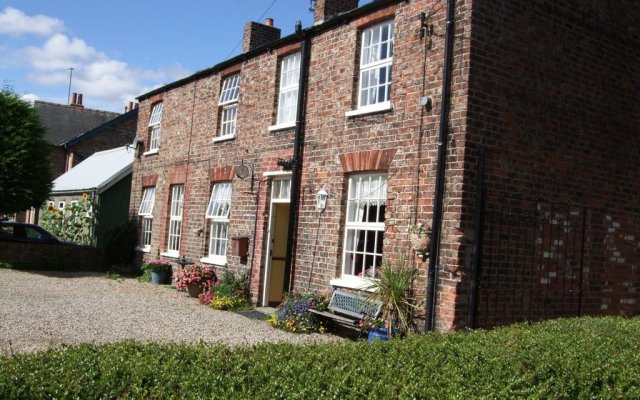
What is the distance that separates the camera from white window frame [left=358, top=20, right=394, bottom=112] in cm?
1091

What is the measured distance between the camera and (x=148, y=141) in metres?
19.9

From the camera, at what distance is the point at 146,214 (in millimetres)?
19406

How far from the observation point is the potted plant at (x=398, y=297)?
30.9 feet

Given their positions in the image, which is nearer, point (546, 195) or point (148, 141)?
point (546, 195)

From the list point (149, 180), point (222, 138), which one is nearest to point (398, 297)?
point (222, 138)

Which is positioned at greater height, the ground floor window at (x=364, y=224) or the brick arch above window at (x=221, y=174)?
the brick arch above window at (x=221, y=174)

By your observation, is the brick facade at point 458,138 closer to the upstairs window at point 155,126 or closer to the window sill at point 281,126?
the window sill at point 281,126

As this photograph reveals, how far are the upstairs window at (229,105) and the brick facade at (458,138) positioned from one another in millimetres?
1805

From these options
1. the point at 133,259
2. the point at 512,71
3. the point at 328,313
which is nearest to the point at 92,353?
the point at 328,313

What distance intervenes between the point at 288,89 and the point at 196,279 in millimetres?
4836

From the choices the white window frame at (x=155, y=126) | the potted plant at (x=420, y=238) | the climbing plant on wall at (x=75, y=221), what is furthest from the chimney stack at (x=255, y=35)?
the climbing plant on wall at (x=75, y=221)

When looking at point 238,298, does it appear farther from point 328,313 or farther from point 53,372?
point 53,372

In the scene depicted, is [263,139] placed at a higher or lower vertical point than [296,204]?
higher

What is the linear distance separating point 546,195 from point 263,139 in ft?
20.7
